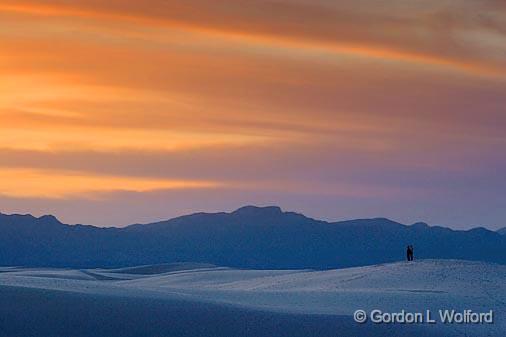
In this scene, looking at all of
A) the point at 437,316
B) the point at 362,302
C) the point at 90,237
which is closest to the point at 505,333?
the point at 437,316

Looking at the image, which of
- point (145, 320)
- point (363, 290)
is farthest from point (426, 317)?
point (145, 320)

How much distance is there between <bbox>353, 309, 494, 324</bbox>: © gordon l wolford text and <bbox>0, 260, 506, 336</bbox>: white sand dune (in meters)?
0.36

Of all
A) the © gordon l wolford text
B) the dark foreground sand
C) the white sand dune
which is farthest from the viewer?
the white sand dune

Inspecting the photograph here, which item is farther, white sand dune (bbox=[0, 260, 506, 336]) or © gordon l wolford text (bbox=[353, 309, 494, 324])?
white sand dune (bbox=[0, 260, 506, 336])

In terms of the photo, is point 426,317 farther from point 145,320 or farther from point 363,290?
point 145,320

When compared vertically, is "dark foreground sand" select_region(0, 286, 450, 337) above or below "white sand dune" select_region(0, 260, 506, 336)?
below

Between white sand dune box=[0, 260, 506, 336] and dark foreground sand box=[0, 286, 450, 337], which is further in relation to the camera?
white sand dune box=[0, 260, 506, 336]

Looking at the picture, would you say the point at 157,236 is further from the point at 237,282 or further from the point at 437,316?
the point at 437,316

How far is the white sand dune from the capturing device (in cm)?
2724

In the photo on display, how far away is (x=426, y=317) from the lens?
27016 mm

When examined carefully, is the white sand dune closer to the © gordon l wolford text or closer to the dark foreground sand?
the © gordon l wolford text

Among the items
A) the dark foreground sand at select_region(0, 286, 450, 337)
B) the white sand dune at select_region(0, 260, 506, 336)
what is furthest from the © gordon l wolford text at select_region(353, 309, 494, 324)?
the dark foreground sand at select_region(0, 286, 450, 337)

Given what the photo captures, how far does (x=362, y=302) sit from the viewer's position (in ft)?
96.2

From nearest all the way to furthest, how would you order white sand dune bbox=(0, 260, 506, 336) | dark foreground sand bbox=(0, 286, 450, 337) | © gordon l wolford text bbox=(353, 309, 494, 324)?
dark foreground sand bbox=(0, 286, 450, 337), © gordon l wolford text bbox=(353, 309, 494, 324), white sand dune bbox=(0, 260, 506, 336)
